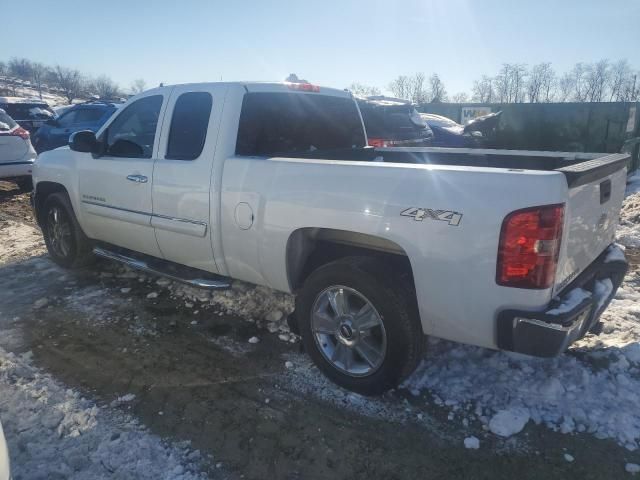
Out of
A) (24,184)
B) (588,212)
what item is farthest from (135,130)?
(24,184)

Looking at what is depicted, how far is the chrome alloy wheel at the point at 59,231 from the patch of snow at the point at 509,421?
16.1 ft

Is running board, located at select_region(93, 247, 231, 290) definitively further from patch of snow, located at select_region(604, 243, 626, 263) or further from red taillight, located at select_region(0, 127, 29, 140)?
red taillight, located at select_region(0, 127, 29, 140)

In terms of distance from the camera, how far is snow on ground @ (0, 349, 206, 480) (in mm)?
2533

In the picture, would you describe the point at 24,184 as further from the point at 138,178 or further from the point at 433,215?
the point at 433,215

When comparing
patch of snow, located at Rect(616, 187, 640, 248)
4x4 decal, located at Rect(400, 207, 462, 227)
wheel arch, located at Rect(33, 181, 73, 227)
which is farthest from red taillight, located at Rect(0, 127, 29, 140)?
patch of snow, located at Rect(616, 187, 640, 248)

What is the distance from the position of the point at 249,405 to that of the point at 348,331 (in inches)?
31.1

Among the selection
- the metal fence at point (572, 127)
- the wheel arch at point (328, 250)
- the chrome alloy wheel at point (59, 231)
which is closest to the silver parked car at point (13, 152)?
the chrome alloy wheel at point (59, 231)

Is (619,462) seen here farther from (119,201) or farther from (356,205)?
(119,201)

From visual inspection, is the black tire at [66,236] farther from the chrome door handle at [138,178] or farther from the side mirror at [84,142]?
the chrome door handle at [138,178]

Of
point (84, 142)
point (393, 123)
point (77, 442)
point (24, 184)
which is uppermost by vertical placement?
point (393, 123)

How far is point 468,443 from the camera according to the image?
2715 mm

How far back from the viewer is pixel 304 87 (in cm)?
430

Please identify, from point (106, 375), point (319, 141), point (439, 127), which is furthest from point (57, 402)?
point (439, 127)

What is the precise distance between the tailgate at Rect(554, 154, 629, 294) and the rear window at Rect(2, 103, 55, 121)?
17.7 meters
